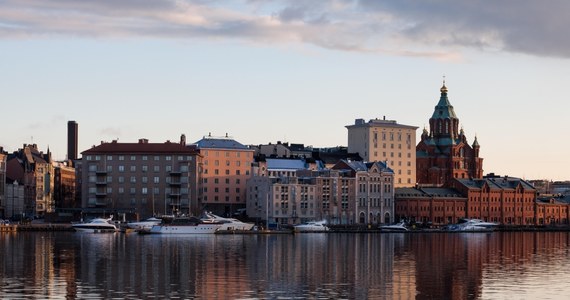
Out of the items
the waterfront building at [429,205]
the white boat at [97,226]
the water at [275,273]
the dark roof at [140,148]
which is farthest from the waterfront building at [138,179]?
the water at [275,273]

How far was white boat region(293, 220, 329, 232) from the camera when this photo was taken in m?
160

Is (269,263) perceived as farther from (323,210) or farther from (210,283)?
(323,210)

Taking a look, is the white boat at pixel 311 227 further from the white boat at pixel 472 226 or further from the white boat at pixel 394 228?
the white boat at pixel 472 226

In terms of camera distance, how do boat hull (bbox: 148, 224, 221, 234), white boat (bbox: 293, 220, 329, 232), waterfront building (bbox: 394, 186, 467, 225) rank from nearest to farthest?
boat hull (bbox: 148, 224, 221, 234), white boat (bbox: 293, 220, 329, 232), waterfront building (bbox: 394, 186, 467, 225)

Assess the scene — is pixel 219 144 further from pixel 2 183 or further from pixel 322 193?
pixel 2 183

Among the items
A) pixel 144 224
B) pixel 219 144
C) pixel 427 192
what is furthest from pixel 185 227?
pixel 427 192

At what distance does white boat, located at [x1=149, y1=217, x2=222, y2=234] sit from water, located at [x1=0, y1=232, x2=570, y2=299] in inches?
1515

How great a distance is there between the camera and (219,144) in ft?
596

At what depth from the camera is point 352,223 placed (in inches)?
6998

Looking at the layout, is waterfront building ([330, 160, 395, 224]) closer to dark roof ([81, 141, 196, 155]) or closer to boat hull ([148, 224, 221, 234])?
dark roof ([81, 141, 196, 155])

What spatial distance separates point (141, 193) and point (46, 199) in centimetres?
2998

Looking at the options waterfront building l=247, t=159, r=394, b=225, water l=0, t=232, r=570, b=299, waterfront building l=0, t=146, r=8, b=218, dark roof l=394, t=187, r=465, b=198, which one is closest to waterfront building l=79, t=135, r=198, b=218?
waterfront building l=247, t=159, r=394, b=225

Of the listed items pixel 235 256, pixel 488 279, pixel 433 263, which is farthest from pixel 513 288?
pixel 235 256

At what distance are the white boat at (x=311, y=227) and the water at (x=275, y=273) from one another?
56616 mm
